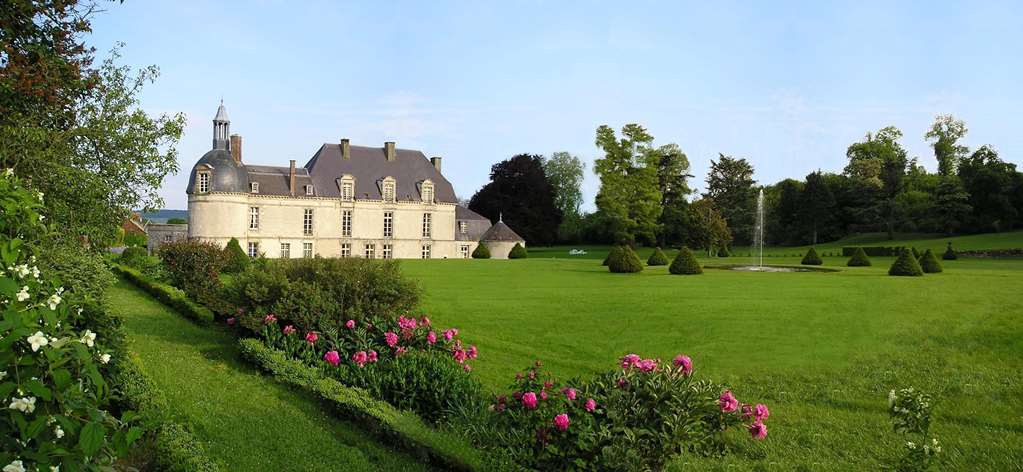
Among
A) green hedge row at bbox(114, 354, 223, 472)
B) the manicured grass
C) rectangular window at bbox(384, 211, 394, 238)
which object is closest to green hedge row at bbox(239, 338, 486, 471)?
the manicured grass

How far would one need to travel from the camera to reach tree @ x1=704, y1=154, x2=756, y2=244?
210 feet

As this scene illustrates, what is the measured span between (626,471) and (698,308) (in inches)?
418

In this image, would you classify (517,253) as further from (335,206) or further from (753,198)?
(753,198)

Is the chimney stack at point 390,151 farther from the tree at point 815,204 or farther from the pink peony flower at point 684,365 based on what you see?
the pink peony flower at point 684,365

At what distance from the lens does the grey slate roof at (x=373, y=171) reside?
48.9 metres

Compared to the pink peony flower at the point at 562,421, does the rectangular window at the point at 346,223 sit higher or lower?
higher

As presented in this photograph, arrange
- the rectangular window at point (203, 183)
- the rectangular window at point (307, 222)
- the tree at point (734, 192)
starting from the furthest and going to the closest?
the tree at point (734, 192)
the rectangular window at point (307, 222)
the rectangular window at point (203, 183)

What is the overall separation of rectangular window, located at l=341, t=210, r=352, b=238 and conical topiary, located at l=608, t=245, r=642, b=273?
2573cm

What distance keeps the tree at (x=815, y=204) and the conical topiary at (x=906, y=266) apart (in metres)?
35.7

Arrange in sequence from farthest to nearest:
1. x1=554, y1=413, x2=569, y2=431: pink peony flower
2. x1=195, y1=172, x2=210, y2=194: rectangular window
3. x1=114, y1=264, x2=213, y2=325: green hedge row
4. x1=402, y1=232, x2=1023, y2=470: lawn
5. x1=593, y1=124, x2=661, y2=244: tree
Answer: x1=593, y1=124, x2=661, y2=244: tree, x1=195, y1=172, x2=210, y2=194: rectangular window, x1=114, y1=264, x2=213, y2=325: green hedge row, x1=402, y1=232, x2=1023, y2=470: lawn, x1=554, y1=413, x2=569, y2=431: pink peony flower

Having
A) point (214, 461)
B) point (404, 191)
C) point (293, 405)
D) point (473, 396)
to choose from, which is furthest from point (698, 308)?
point (404, 191)

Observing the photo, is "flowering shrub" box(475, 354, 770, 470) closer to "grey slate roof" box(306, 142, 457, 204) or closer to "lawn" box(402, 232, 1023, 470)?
"lawn" box(402, 232, 1023, 470)

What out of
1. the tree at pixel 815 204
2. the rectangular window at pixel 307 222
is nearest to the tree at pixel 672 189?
the tree at pixel 815 204

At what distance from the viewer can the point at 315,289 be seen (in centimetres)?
1038
